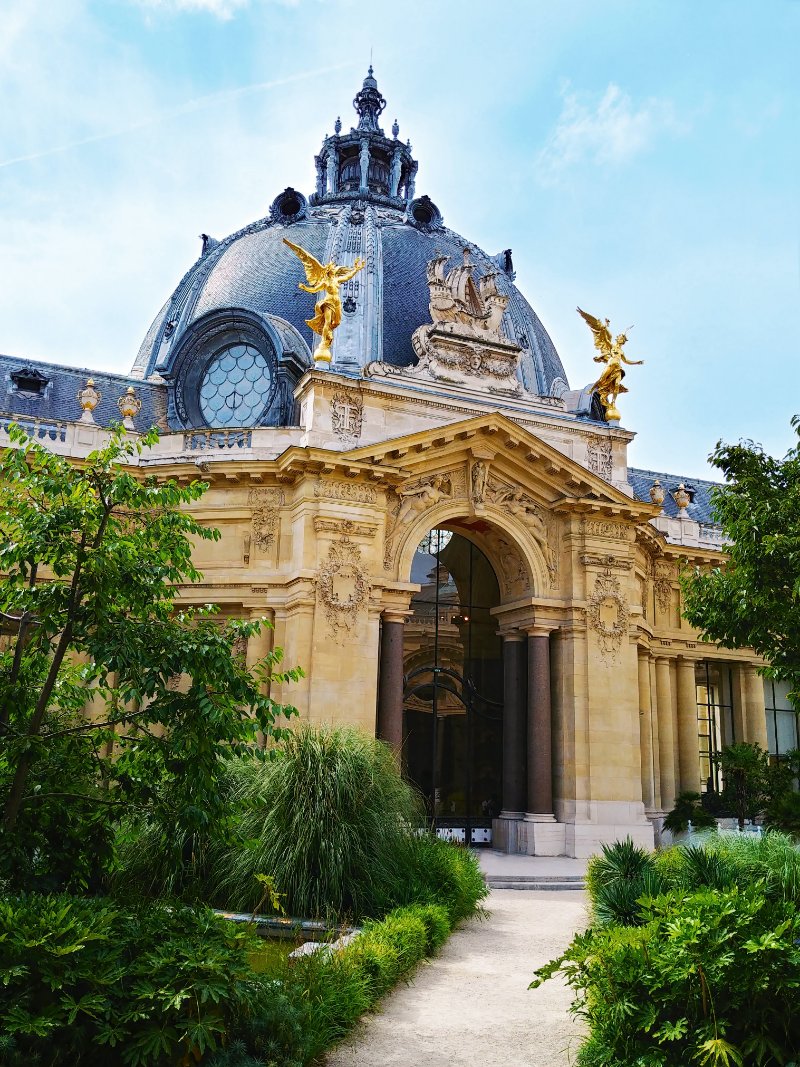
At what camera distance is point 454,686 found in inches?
1062

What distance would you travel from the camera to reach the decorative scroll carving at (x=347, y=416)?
24828 mm

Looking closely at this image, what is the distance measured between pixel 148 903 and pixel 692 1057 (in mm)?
4456

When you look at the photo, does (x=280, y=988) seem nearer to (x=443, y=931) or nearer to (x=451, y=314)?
(x=443, y=931)

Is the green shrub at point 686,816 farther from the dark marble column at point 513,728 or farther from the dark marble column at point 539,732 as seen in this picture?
the dark marble column at point 513,728

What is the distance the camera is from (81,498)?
8.51m

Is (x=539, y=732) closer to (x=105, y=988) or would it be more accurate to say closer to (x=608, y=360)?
(x=608, y=360)

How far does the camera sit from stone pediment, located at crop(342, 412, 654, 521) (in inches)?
988

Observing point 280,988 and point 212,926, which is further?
point 280,988

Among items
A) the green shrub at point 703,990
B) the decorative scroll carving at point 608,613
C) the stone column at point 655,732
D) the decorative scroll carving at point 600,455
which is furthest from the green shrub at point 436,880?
the stone column at point 655,732

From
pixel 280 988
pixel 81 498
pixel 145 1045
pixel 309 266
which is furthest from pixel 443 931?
pixel 309 266

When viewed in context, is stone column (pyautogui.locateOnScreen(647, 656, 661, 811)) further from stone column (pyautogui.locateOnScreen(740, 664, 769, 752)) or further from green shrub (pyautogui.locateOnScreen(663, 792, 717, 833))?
stone column (pyautogui.locateOnScreen(740, 664, 769, 752))

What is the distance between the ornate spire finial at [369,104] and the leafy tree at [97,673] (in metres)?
32.6

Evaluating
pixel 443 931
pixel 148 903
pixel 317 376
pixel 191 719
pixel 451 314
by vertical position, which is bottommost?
pixel 443 931

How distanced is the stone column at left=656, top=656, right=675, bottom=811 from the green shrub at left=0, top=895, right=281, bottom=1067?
27.0 metres
